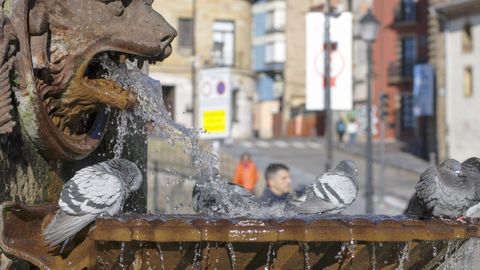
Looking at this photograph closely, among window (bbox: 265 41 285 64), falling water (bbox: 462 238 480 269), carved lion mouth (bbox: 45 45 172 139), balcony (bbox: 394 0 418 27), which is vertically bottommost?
falling water (bbox: 462 238 480 269)

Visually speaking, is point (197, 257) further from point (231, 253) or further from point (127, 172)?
point (127, 172)

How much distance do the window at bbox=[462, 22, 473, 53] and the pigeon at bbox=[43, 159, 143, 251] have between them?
35043 mm

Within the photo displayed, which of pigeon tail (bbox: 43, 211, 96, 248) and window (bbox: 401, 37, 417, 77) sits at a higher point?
window (bbox: 401, 37, 417, 77)

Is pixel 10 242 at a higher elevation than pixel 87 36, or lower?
lower

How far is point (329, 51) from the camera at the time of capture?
16656 mm

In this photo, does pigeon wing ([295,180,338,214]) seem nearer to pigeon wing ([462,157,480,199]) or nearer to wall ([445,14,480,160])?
pigeon wing ([462,157,480,199])

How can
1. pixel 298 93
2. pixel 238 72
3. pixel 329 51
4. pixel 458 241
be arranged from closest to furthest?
1. pixel 458 241
2. pixel 329 51
3. pixel 238 72
4. pixel 298 93

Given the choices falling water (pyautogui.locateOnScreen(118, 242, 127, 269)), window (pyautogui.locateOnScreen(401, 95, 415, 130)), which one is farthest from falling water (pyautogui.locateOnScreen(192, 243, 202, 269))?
window (pyautogui.locateOnScreen(401, 95, 415, 130))

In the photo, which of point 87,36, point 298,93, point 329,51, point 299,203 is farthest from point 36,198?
point 298,93

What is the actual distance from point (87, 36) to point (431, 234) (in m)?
1.45

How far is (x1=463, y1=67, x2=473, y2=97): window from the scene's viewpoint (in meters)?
36.9

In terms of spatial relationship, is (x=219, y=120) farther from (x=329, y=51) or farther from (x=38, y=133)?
(x=38, y=133)

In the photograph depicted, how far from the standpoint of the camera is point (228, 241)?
303 centimetres

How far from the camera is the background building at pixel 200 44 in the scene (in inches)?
1556
